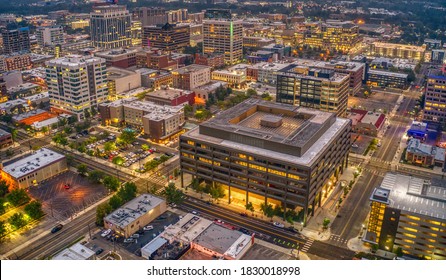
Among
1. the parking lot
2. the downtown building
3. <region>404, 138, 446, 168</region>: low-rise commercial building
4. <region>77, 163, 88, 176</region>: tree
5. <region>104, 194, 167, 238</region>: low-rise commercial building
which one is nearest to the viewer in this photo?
<region>104, 194, 167, 238</region>: low-rise commercial building

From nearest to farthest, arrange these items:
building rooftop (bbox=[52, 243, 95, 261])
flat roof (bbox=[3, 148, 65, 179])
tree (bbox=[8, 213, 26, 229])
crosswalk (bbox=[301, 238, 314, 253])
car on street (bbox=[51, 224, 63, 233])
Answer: building rooftop (bbox=[52, 243, 95, 261])
crosswalk (bbox=[301, 238, 314, 253])
tree (bbox=[8, 213, 26, 229])
car on street (bbox=[51, 224, 63, 233])
flat roof (bbox=[3, 148, 65, 179])

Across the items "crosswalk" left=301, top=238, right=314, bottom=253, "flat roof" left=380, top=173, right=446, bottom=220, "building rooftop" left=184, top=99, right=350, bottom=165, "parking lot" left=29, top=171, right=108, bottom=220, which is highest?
"building rooftop" left=184, top=99, right=350, bottom=165

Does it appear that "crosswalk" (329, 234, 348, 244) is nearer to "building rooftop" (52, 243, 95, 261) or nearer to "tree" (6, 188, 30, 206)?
"building rooftop" (52, 243, 95, 261)

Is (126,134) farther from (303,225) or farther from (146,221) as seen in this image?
(303,225)

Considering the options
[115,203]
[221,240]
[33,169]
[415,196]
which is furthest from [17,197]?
[415,196]

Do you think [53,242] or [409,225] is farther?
[53,242]

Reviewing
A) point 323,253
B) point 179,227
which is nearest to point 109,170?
point 179,227

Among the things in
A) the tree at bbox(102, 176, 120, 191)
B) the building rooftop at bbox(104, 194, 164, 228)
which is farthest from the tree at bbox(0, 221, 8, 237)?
the tree at bbox(102, 176, 120, 191)
